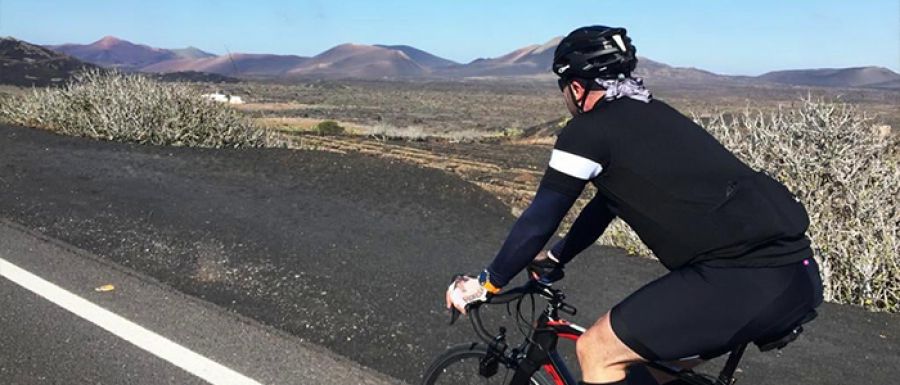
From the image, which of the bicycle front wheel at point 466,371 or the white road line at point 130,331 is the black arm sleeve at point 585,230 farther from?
the white road line at point 130,331

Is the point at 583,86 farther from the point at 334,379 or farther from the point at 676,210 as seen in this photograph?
the point at 334,379

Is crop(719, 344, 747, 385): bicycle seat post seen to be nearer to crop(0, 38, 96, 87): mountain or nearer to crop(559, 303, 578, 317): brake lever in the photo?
crop(559, 303, 578, 317): brake lever

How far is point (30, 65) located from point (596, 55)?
2463 inches

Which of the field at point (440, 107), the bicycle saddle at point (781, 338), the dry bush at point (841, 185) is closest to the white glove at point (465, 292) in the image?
the bicycle saddle at point (781, 338)

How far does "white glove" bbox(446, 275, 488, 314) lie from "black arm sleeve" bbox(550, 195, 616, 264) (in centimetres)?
44

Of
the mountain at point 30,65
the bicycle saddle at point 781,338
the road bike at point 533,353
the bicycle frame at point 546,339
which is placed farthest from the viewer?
the mountain at point 30,65

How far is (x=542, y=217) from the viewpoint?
2.54 metres

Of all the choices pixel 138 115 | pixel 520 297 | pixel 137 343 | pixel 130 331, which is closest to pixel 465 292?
pixel 520 297

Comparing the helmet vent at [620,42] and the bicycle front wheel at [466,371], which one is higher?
the helmet vent at [620,42]

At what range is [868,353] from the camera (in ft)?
15.8

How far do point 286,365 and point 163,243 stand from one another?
292 cm

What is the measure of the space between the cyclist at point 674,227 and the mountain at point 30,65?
145 ft

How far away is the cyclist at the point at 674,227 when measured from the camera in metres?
2.46

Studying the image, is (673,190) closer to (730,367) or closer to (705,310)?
(705,310)
